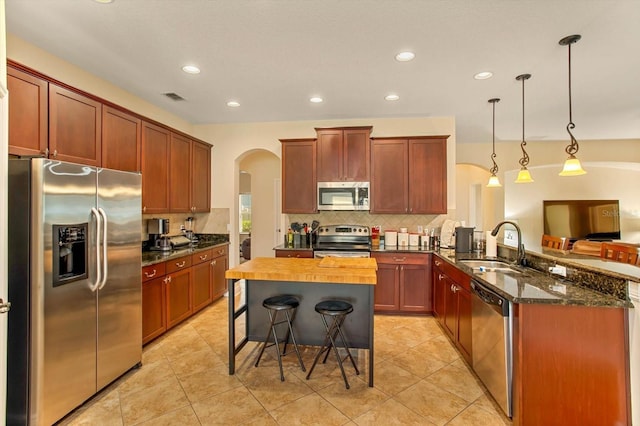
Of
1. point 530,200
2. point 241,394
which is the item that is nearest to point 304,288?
point 241,394

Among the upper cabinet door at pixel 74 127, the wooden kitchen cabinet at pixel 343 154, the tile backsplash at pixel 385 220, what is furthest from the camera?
the tile backsplash at pixel 385 220

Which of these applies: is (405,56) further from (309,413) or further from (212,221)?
(212,221)

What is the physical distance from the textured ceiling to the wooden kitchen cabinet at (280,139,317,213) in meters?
0.57

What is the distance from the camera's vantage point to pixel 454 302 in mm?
3104

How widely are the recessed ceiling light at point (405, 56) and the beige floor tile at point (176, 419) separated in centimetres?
330

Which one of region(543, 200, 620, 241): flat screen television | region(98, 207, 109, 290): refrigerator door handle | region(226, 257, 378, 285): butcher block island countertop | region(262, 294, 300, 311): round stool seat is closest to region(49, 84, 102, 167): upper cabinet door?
region(98, 207, 109, 290): refrigerator door handle

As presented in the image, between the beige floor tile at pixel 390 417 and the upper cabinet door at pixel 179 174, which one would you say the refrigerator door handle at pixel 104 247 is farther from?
the beige floor tile at pixel 390 417

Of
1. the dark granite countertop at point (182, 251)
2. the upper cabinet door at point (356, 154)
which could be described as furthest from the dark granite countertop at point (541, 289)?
the dark granite countertop at point (182, 251)

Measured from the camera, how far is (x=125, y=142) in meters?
3.27

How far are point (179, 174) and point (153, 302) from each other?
5.77ft

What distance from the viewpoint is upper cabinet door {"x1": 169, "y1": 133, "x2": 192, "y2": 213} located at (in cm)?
403

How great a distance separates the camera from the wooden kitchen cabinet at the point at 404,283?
4023 mm

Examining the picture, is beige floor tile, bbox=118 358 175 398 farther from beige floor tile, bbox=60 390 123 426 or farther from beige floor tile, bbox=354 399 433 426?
beige floor tile, bbox=354 399 433 426

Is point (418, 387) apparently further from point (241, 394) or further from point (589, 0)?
point (589, 0)
